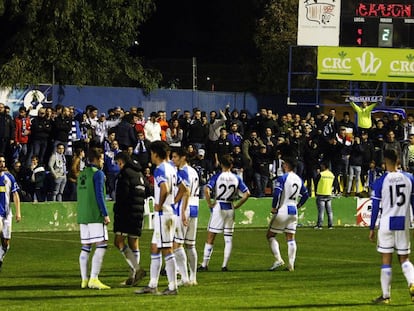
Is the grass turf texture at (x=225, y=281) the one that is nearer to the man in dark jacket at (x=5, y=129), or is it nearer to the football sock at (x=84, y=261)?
the football sock at (x=84, y=261)

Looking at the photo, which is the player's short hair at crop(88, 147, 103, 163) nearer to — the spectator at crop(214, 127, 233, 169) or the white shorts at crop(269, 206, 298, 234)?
the white shorts at crop(269, 206, 298, 234)

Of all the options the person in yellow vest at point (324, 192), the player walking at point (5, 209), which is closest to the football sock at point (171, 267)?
the player walking at point (5, 209)

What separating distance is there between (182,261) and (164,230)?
143cm

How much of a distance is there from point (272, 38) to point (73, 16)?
50.1ft

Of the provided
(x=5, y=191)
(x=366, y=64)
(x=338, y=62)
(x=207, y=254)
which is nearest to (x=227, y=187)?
(x=207, y=254)

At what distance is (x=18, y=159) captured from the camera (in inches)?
1390

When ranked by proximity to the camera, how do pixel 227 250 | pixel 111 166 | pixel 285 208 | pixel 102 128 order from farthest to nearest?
pixel 102 128
pixel 111 166
pixel 285 208
pixel 227 250

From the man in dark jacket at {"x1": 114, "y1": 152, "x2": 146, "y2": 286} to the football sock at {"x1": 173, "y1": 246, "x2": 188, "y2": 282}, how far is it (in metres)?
0.74

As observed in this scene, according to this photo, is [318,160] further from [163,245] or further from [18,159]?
[163,245]

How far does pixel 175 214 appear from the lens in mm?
19453

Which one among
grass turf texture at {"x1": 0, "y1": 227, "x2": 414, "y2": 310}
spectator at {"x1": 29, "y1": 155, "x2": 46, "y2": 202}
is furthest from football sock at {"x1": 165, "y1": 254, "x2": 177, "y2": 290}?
spectator at {"x1": 29, "y1": 155, "x2": 46, "y2": 202}

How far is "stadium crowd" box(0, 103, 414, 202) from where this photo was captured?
1379 inches

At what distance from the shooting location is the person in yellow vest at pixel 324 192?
122 ft

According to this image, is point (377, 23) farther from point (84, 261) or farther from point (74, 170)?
point (84, 261)
